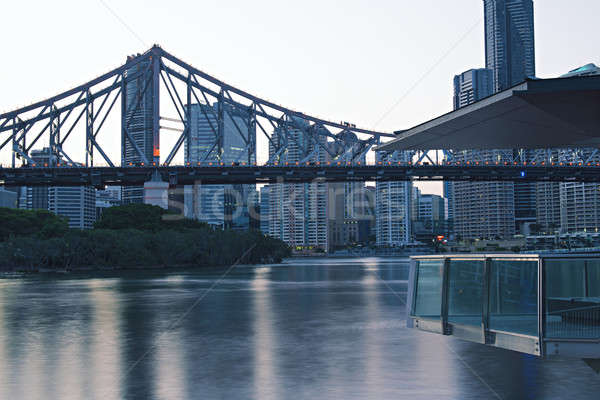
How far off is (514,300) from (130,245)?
7448 cm

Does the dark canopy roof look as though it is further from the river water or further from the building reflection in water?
the building reflection in water

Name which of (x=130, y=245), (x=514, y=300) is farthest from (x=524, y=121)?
(x=130, y=245)

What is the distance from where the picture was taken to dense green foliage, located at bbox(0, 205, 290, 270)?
75812 mm

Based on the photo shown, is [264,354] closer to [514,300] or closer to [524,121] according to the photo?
[514,300]

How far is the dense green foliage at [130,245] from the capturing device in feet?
249

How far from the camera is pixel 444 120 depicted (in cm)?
1513

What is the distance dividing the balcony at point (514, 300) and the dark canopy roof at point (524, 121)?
3.27 m

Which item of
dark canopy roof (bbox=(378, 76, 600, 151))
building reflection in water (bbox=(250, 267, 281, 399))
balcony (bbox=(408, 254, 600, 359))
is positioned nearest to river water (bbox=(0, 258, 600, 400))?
building reflection in water (bbox=(250, 267, 281, 399))

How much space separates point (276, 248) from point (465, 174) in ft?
101

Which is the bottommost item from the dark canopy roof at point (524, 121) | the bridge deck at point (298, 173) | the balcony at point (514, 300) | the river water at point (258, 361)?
the river water at point (258, 361)

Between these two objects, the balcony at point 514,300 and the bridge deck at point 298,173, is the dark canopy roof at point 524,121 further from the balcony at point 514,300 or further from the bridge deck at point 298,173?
the bridge deck at point 298,173

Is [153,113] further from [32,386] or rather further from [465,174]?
[32,386]

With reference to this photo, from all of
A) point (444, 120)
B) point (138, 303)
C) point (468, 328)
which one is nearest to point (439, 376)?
point (468, 328)

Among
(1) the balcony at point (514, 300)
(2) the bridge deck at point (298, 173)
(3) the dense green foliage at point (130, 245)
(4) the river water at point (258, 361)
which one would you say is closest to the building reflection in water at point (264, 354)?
(4) the river water at point (258, 361)
